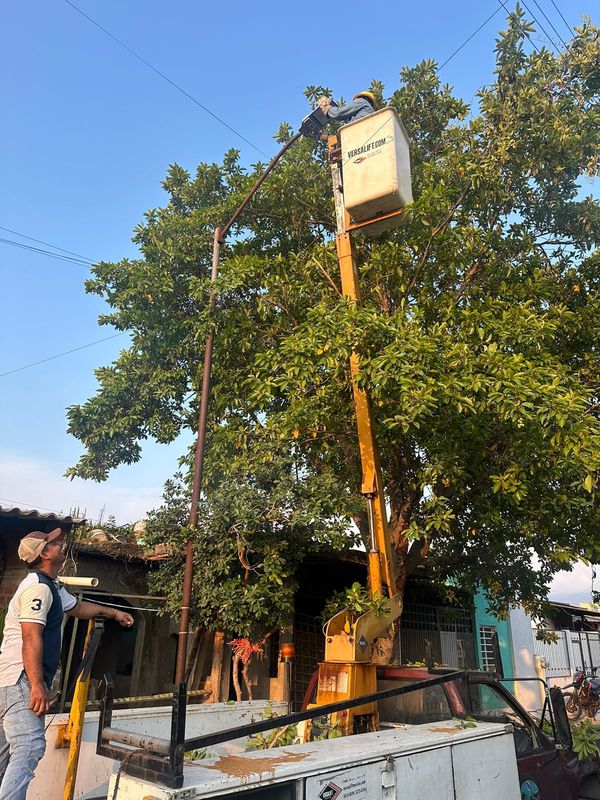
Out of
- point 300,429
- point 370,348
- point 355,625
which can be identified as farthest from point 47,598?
point 300,429

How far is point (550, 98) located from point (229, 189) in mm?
5831

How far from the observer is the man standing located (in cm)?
291

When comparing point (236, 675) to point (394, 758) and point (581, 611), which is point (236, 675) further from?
point (581, 611)

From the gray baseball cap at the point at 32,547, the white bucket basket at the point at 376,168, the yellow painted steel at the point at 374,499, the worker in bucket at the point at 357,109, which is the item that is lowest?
the gray baseball cap at the point at 32,547

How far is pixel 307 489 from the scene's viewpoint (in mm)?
8453

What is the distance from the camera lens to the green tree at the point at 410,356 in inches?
262

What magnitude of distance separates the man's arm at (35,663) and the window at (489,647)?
14934mm

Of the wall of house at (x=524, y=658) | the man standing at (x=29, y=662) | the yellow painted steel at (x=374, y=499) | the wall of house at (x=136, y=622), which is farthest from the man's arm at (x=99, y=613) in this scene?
the wall of house at (x=524, y=658)

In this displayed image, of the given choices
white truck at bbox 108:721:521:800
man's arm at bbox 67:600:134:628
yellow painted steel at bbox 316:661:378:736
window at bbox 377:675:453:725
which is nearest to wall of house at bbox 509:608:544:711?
window at bbox 377:675:453:725

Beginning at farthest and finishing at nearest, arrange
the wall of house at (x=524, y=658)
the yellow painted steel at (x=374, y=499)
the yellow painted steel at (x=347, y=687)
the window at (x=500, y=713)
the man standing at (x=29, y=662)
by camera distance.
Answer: the wall of house at (x=524, y=658) < the yellow painted steel at (x=374, y=499) < the window at (x=500, y=713) < the yellow painted steel at (x=347, y=687) < the man standing at (x=29, y=662)

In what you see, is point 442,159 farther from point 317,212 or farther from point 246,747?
point 246,747

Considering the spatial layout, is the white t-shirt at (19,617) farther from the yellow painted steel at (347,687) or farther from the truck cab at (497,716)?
the truck cab at (497,716)

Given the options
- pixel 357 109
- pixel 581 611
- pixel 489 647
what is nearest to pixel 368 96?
pixel 357 109

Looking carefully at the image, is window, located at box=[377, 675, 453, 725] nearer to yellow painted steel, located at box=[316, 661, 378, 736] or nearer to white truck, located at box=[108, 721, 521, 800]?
yellow painted steel, located at box=[316, 661, 378, 736]
